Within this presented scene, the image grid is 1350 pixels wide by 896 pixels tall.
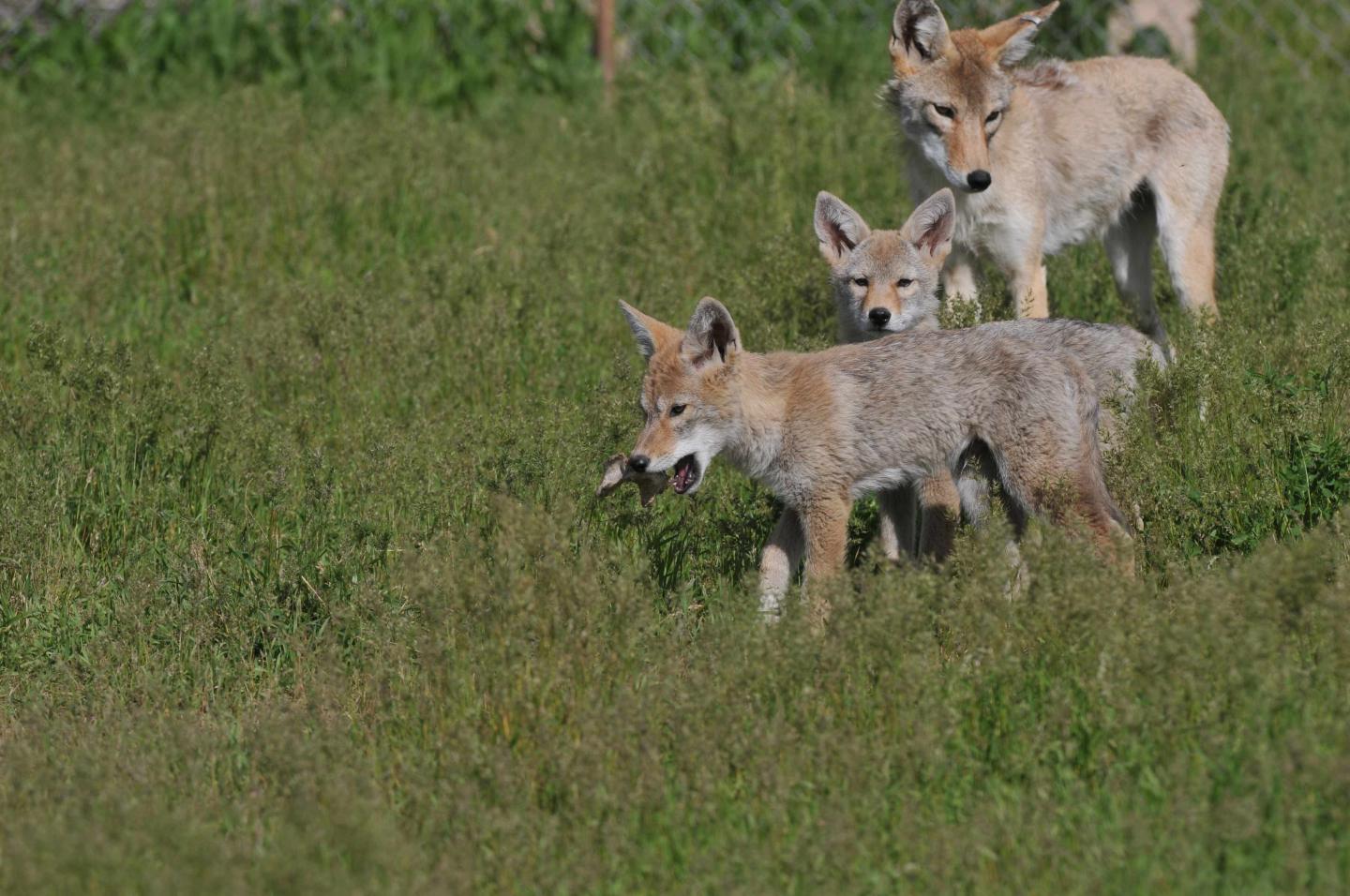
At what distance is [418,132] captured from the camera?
11688mm

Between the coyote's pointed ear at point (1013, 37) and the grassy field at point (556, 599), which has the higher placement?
the coyote's pointed ear at point (1013, 37)

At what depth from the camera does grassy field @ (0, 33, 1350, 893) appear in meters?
4.18

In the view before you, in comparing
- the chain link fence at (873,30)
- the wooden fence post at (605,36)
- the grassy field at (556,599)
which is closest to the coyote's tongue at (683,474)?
the grassy field at (556,599)

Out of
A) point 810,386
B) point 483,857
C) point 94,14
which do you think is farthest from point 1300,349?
point 94,14

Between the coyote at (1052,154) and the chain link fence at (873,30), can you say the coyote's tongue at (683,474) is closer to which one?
the coyote at (1052,154)

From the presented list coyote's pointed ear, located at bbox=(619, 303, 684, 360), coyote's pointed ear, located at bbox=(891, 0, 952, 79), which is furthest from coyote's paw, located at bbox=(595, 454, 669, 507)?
coyote's pointed ear, located at bbox=(891, 0, 952, 79)

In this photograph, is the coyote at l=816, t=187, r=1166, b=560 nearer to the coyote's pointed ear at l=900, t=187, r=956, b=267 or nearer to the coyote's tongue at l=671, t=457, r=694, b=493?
the coyote's pointed ear at l=900, t=187, r=956, b=267

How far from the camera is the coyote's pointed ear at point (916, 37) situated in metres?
8.17

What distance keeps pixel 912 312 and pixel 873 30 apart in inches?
280

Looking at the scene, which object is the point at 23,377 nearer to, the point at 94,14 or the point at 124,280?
the point at 124,280

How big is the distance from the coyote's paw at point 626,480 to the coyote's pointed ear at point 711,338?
0.44 meters

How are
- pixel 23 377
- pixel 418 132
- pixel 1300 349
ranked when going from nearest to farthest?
pixel 1300 349
pixel 23 377
pixel 418 132

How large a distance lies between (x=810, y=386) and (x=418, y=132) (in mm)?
Result: 6276

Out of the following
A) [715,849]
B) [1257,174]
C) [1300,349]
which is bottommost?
[1257,174]
